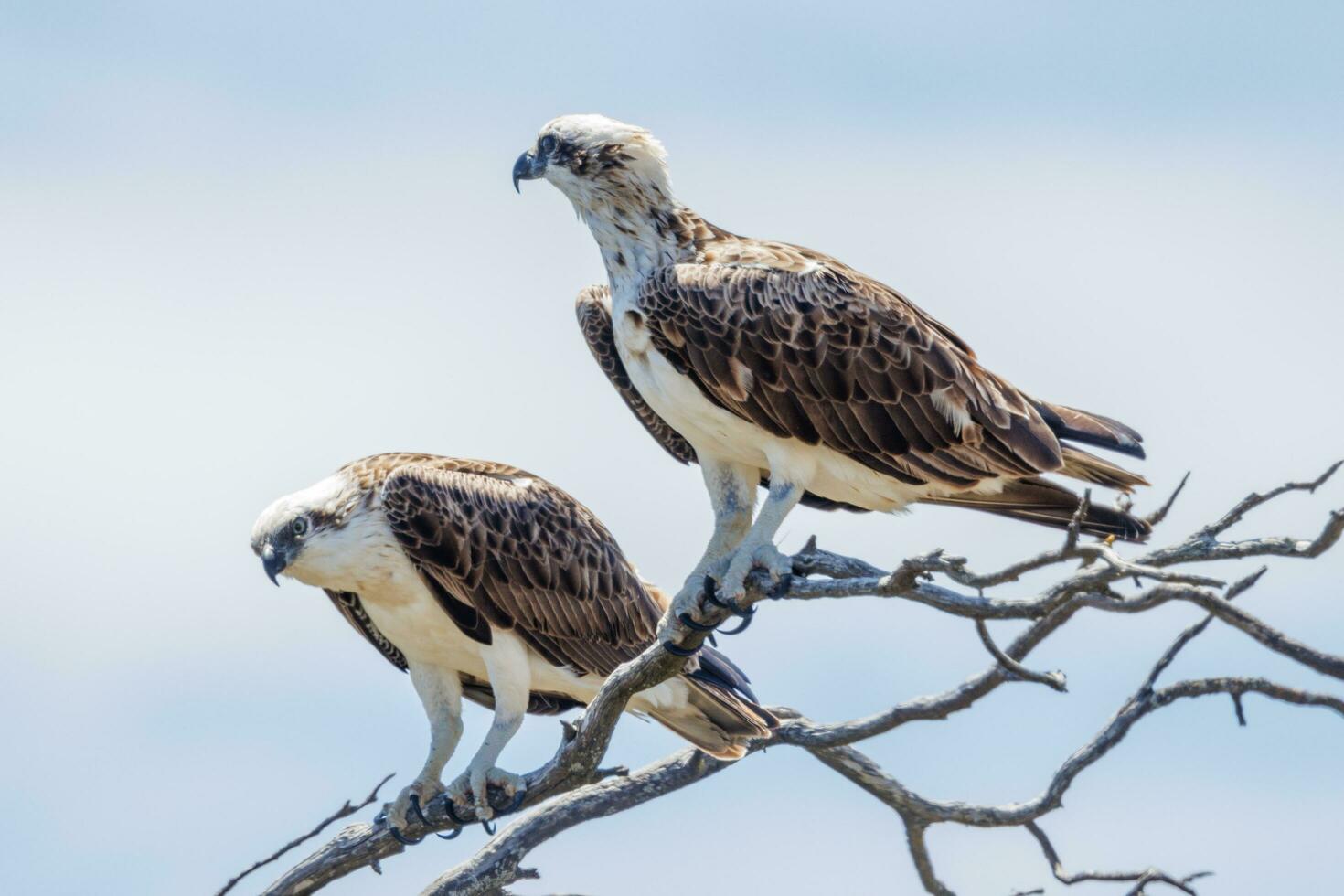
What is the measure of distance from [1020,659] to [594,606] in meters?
2.67

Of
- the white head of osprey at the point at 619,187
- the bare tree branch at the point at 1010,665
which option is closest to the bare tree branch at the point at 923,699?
the bare tree branch at the point at 1010,665

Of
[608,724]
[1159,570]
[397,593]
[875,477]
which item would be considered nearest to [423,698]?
[397,593]

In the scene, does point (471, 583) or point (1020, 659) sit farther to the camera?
point (471, 583)

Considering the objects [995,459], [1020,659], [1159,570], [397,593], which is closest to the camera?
[1159,570]

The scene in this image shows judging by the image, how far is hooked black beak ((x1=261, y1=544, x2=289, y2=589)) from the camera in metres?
9.95

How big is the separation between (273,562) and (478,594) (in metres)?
1.12

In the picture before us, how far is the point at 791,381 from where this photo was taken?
8961 mm

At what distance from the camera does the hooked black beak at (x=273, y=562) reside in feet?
32.6

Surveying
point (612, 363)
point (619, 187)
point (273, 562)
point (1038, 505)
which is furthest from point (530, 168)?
point (1038, 505)

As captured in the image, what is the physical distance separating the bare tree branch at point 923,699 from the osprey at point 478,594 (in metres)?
0.28

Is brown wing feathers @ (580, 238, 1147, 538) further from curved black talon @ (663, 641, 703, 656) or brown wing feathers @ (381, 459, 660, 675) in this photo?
brown wing feathers @ (381, 459, 660, 675)

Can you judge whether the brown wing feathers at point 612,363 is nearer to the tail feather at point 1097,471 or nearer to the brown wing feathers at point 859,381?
the brown wing feathers at point 859,381

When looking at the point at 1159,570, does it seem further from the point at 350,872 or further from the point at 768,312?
the point at 350,872

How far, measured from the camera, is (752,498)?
31.3 feet
